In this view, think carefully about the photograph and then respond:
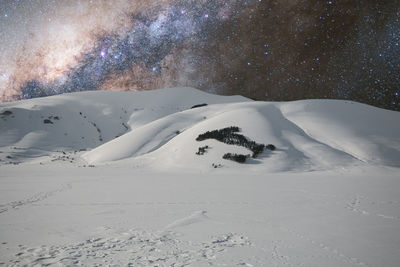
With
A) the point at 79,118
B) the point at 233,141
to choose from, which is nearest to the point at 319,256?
the point at 233,141

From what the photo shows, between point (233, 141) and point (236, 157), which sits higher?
point (233, 141)

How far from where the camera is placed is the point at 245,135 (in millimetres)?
18688

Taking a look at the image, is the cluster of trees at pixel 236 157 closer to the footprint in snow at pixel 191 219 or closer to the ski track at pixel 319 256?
the footprint in snow at pixel 191 219

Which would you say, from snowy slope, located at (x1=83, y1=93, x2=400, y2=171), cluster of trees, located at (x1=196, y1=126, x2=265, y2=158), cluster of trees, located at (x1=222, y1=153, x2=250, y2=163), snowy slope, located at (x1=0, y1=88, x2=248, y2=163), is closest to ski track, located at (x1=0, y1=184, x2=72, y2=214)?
snowy slope, located at (x1=83, y1=93, x2=400, y2=171)

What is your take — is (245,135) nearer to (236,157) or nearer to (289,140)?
(289,140)

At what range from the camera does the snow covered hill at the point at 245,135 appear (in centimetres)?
1543

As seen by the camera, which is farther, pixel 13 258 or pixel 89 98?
pixel 89 98

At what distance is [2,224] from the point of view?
16.9ft

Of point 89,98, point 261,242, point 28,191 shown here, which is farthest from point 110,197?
point 89,98

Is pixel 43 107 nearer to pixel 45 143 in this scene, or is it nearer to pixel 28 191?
pixel 45 143

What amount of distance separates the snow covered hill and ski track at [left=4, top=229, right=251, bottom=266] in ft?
34.3

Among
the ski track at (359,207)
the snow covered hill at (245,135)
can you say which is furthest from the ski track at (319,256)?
the snow covered hill at (245,135)

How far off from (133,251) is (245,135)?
51.4 ft

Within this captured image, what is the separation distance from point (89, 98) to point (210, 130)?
1812 inches
